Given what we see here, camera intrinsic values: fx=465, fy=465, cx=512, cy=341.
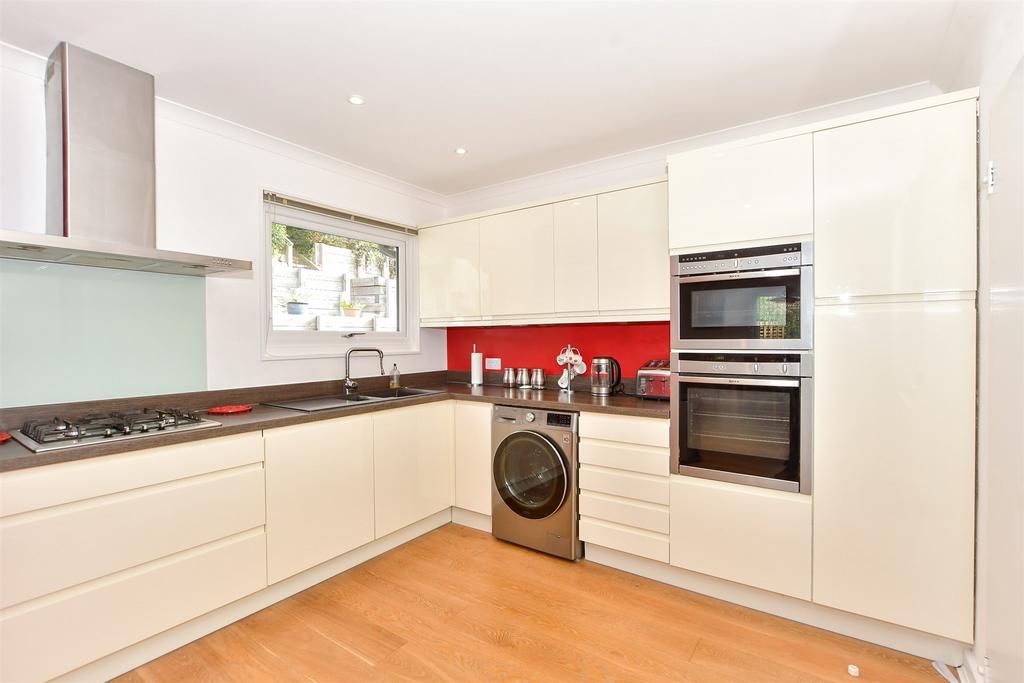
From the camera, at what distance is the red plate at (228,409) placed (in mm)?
2381

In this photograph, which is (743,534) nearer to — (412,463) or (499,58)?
(412,463)

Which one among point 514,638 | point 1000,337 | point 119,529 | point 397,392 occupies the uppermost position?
point 1000,337

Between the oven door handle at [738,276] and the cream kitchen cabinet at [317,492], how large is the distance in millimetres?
1884

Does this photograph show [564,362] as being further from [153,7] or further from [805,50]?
[153,7]

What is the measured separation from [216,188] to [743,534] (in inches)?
127

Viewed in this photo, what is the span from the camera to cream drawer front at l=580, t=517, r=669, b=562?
2.39 metres

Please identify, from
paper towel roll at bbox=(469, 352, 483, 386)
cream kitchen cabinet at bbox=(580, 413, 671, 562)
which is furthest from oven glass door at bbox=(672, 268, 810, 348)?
paper towel roll at bbox=(469, 352, 483, 386)

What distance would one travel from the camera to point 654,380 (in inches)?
107

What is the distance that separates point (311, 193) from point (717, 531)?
3047 mm

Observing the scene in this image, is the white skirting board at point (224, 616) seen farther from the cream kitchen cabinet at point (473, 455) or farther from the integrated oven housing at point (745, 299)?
the integrated oven housing at point (745, 299)

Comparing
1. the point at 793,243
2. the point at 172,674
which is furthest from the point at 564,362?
the point at 172,674

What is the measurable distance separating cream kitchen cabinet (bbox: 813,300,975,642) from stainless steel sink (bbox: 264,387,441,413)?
7.63 ft

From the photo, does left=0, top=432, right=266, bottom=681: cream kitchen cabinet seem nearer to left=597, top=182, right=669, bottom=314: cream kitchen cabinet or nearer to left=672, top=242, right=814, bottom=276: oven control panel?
left=597, top=182, right=669, bottom=314: cream kitchen cabinet

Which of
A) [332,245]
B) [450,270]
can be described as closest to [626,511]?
[450,270]
